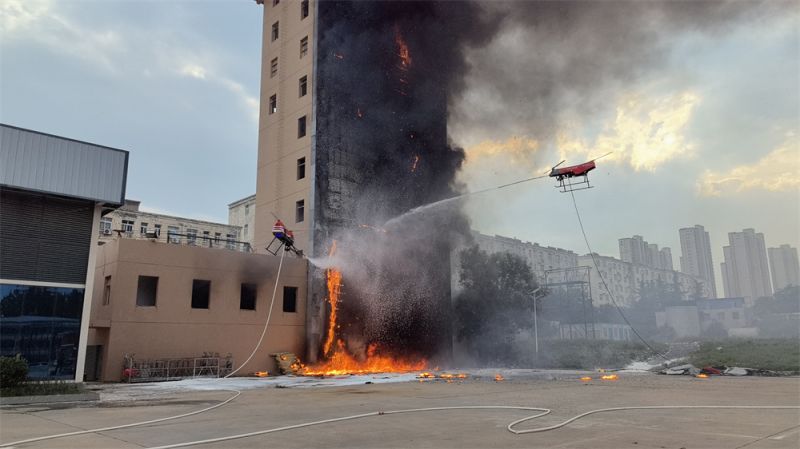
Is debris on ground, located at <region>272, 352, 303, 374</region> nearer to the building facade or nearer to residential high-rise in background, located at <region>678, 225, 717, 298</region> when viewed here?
the building facade

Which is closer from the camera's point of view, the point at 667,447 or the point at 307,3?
the point at 667,447

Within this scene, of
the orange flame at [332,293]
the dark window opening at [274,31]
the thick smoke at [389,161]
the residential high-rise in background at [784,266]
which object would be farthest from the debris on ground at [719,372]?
the residential high-rise in background at [784,266]

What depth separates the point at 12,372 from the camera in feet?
49.7

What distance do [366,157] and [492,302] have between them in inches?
826

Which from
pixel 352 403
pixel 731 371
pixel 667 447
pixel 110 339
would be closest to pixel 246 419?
pixel 352 403

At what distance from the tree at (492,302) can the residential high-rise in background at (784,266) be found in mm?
49506

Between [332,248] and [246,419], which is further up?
[332,248]

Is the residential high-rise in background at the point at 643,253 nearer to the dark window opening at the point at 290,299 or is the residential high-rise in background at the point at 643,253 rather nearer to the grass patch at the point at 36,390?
the dark window opening at the point at 290,299

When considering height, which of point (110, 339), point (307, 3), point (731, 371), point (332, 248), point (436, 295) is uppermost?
point (307, 3)

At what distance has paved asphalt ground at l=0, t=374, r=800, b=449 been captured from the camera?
25.6 feet

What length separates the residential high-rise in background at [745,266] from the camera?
7331cm

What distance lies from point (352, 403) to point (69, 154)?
15.9 metres

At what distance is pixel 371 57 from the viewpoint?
3762cm

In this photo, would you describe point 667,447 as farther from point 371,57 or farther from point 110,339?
point 371,57
